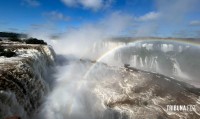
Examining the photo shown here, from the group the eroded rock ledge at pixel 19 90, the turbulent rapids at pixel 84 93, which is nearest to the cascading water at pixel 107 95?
the turbulent rapids at pixel 84 93

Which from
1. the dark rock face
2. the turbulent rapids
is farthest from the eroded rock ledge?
the dark rock face

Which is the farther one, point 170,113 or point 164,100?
point 164,100

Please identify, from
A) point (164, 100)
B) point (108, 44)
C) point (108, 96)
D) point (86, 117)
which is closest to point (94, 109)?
point (86, 117)

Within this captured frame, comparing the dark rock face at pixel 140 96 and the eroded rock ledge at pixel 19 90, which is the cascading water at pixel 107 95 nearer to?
the dark rock face at pixel 140 96

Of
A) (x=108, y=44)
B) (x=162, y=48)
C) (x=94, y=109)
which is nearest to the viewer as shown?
(x=94, y=109)

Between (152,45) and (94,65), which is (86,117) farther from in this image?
(152,45)

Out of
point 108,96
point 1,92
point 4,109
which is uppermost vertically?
point 1,92

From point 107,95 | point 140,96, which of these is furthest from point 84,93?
point 140,96

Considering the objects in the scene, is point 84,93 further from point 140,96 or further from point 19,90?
point 19,90

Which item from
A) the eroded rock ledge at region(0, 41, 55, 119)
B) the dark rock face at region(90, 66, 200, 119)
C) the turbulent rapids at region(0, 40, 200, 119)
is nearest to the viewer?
the eroded rock ledge at region(0, 41, 55, 119)

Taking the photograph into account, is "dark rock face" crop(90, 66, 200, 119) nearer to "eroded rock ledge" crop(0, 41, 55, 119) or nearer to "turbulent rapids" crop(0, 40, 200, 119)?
"turbulent rapids" crop(0, 40, 200, 119)

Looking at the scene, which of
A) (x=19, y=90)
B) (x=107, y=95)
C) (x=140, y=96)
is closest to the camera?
(x=19, y=90)
